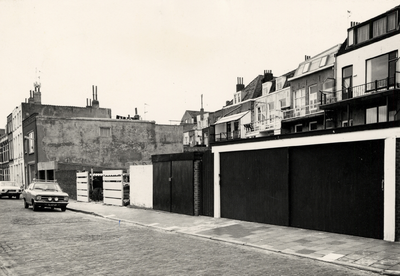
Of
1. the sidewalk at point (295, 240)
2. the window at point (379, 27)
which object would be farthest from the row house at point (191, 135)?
the sidewalk at point (295, 240)

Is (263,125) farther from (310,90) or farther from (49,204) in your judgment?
(49,204)

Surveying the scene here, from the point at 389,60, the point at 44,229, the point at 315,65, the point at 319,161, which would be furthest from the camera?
the point at 315,65

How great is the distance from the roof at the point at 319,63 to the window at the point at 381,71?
4.34 metres

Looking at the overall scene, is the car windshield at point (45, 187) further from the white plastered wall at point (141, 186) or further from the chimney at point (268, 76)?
the chimney at point (268, 76)

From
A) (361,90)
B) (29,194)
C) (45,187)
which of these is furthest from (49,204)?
(361,90)

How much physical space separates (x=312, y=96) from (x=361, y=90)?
663cm

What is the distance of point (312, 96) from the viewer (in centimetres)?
2961

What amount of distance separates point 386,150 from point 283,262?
13.0ft

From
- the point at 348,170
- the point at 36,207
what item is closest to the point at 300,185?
the point at 348,170

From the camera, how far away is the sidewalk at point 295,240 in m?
7.29

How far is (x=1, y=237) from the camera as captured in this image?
10.8 metres

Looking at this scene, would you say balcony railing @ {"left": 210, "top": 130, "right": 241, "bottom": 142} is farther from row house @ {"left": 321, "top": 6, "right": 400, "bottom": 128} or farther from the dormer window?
the dormer window

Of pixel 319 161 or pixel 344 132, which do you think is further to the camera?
pixel 319 161

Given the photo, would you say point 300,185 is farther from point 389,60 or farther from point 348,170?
point 389,60
